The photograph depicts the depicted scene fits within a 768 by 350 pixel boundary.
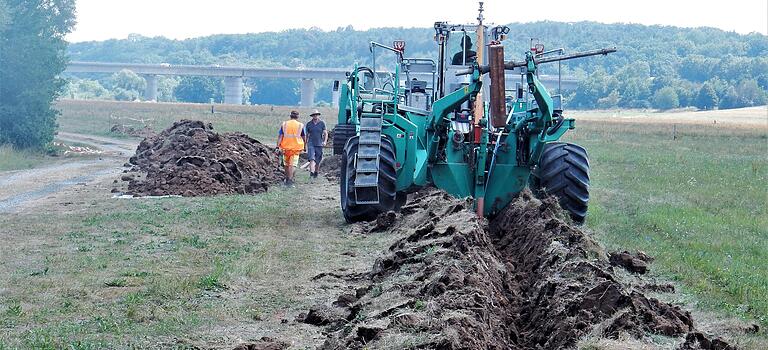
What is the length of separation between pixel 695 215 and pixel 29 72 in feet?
84.3

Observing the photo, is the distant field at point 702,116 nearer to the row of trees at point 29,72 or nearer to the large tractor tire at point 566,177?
the row of trees at point 29,72

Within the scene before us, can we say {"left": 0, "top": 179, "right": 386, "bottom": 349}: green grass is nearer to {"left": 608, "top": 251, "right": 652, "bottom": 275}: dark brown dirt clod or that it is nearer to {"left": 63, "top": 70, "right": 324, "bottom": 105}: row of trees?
{"left": 608, "top": 251, "right": 652, "bottom": 275}: dark brown dirt clod

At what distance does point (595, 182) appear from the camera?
25.8 meters

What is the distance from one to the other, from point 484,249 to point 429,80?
298 inches

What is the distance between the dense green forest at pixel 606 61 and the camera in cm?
4212

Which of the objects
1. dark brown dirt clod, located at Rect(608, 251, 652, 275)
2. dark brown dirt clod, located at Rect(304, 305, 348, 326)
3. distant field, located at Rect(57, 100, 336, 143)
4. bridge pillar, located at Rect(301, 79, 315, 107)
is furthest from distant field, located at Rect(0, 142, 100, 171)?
bridge pillar, located at Rect(301, 79, 315, 107)

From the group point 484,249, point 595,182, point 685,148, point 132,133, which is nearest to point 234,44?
point 132,133

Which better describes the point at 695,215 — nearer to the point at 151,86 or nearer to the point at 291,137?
the point at 291,137

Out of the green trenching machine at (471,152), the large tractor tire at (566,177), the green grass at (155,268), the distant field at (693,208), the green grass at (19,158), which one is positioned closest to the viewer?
the green grass at (155,268)

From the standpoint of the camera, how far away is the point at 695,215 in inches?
721

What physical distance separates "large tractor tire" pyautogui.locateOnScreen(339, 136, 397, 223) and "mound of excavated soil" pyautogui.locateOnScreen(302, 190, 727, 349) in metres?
2.78

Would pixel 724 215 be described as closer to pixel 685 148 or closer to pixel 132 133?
pixel 685 148

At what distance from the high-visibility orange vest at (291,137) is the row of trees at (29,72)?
53.9 ft

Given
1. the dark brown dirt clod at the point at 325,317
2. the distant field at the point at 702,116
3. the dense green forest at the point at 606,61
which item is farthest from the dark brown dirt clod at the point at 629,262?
the distant field at the point at 702,116
